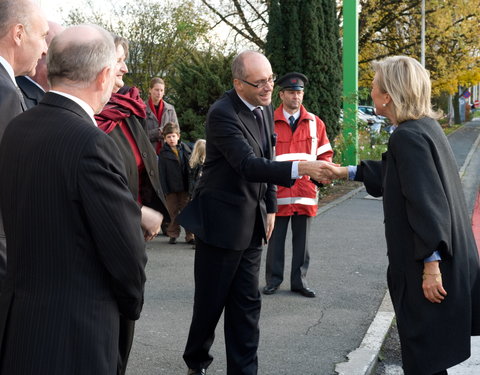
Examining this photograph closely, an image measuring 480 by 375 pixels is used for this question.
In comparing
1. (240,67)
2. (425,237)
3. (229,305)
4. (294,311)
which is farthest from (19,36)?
(294,311)

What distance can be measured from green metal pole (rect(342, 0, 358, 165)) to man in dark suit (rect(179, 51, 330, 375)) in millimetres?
12055

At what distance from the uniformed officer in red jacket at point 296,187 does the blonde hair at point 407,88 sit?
3.26 meters

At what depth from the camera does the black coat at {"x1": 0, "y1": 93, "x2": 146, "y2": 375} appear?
93.5 inches

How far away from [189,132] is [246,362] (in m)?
7.62

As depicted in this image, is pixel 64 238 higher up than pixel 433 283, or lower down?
higher up

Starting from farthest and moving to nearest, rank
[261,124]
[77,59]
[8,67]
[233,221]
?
[261,124]
[233,221]
[8,67]
[77,59]

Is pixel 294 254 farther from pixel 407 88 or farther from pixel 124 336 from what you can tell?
pixel 124 336

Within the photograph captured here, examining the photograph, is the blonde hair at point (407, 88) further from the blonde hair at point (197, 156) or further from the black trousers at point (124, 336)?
the blonde hair at point (197, 156)

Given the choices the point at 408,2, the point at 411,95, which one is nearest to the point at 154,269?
the point at 411,95

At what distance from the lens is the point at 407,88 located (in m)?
3.63

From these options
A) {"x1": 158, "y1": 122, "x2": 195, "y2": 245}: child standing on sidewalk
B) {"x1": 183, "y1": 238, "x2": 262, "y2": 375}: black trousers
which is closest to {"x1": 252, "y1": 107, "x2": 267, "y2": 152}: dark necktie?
{"x1": 183, "y1": 238, "x2": 262, "y2": 375}: black trousers

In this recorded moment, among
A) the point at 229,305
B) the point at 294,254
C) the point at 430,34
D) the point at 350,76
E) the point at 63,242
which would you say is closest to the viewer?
the point at 63,242

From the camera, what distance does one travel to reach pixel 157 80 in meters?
10.3

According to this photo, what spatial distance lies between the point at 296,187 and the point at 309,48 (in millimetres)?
8911
